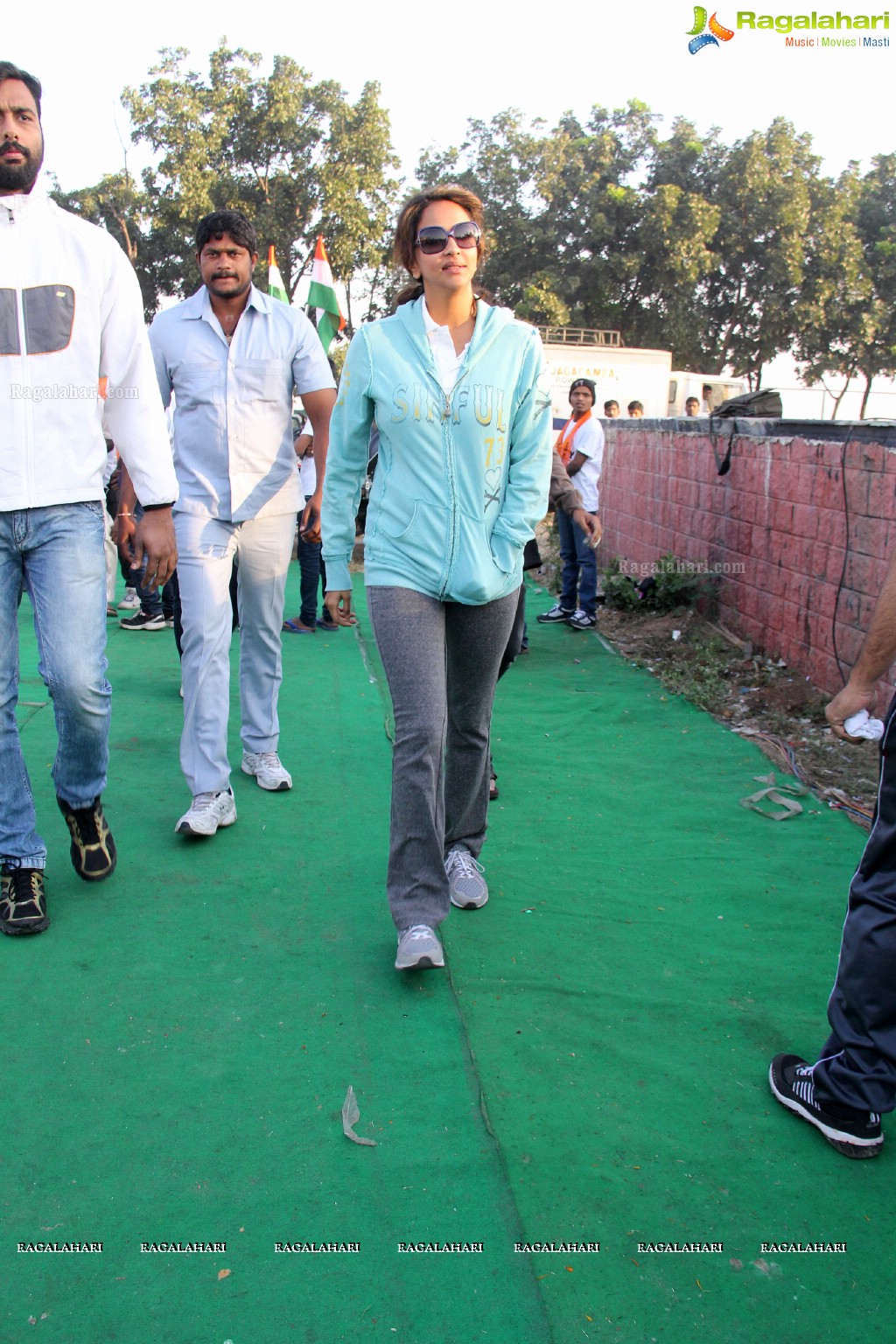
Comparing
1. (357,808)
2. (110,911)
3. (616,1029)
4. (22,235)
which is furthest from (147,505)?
(616,1029)

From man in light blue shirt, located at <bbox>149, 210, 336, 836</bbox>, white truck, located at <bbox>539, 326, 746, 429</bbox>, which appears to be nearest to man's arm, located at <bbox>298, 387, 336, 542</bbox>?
man in light blue shirt, located at <bbox>149, 210, 336, 836</bbox>

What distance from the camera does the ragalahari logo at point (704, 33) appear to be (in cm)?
1131

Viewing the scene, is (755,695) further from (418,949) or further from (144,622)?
(144,622)

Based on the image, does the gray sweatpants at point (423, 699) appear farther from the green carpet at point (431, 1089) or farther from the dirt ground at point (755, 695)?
the dirt ground at point (755, 695)

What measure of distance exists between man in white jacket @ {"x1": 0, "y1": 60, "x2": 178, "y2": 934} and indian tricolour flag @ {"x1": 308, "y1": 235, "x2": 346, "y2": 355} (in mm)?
7994

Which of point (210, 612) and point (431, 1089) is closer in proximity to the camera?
point (431, 1089)

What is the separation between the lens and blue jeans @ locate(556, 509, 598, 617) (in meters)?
8.72

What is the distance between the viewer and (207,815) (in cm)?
400

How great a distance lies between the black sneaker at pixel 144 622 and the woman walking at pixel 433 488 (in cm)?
528

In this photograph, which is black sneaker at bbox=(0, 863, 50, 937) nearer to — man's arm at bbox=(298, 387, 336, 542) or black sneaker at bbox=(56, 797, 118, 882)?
black sneaker at bbox=(56, 797, 118, 882)

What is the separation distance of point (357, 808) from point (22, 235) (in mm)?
2367

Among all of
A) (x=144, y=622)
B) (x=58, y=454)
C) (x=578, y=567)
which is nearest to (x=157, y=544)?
(x=58, y=454)

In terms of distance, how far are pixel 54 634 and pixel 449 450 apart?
4.06ft

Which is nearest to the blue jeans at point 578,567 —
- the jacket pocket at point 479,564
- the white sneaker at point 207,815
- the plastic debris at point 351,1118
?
the white sneaker at point 207,815
